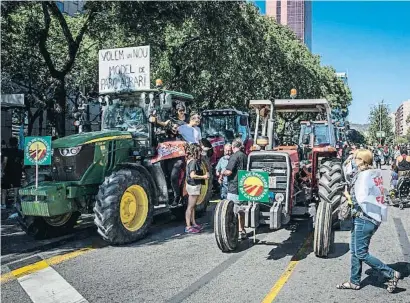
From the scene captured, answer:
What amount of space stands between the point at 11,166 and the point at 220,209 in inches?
305

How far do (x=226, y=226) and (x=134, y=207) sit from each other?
1970 mm

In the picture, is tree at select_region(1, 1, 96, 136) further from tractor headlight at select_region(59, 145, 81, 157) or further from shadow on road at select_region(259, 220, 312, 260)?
shadow on road at select_region(259, 220, 312, 260)

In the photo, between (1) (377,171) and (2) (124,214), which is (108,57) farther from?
(1) (377,171)

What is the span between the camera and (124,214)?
8.10m

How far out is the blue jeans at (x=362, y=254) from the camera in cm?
565

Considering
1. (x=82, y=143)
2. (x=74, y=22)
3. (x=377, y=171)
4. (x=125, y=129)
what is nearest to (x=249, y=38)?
(x=74, y=22)

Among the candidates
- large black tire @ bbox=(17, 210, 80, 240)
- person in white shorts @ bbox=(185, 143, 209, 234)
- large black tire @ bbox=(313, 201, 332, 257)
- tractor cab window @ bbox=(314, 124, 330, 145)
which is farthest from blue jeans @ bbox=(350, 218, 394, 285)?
tractor cab window @ bbox=(314, 124, 330, 145)

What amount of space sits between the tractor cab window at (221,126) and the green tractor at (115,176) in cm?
605

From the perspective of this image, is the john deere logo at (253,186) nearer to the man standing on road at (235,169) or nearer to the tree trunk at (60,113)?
the man standing on road at (235,169)

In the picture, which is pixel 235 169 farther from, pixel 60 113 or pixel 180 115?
pixel 60 113

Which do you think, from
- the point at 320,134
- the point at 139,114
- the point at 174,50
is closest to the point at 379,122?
the point at 174,50

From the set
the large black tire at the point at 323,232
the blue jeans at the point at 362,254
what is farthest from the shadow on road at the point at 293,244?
the blue jeans at the point at 362,254

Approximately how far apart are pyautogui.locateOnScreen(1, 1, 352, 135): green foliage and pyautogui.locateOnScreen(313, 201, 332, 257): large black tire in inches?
351

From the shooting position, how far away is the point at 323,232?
22.6ft
